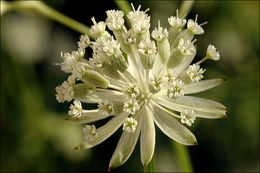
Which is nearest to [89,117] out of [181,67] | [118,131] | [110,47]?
[110,47]

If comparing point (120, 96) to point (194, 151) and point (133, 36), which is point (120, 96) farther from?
point (194, 151)

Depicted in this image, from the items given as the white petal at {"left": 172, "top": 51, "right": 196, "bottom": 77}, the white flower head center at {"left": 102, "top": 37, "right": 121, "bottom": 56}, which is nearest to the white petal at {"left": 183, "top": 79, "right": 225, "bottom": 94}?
the white petal at {"left": 172, "top": 51, "right": 196, "bottom": 77}

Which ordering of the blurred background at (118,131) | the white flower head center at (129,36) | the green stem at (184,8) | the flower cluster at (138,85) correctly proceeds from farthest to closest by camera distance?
the blurred background at (118,131) → the green stem at (184,8) → the white flower head center at (129,36) → the flower cluster at (138,85)

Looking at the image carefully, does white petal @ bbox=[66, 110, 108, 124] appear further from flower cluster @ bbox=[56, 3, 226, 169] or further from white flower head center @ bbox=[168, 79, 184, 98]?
white flower head center @ bbox=[168, 79, 184, 98]

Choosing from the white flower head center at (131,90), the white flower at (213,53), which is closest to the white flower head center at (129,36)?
the white flower head center at (131,90)

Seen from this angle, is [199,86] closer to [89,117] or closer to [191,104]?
[191,104]

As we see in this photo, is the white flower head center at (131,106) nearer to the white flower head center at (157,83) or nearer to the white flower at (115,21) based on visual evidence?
the white flower head center at (157,83)

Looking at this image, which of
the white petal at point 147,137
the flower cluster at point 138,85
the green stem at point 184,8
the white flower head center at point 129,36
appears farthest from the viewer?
the green stem at point 184,8
